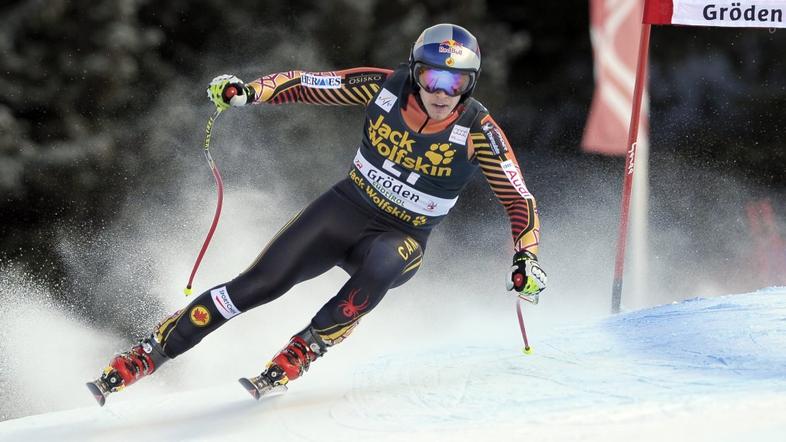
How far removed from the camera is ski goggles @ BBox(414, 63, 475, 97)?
409 centimetres

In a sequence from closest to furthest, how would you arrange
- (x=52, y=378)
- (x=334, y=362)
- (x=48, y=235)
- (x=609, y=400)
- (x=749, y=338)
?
(x=609, y=400), (x=749, y=338), (x=334, y=362), (x=52, y=378), (x=48, y=235)

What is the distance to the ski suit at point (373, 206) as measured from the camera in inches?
166

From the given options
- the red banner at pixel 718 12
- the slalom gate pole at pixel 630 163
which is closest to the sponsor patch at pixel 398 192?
the slalom gate pole at pixel 630 163

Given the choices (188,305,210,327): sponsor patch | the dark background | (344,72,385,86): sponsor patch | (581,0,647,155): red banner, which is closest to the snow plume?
the dark background

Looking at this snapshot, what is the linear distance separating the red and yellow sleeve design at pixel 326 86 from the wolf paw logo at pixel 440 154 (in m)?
0.39

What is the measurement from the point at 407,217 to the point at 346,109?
492cm

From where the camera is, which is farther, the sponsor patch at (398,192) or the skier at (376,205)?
the sponsor patch at (398,192)

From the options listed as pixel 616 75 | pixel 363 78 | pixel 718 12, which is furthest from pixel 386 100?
pixel 616 75

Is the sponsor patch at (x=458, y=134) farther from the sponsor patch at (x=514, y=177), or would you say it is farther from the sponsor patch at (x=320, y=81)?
the sponsor patch at (x=320, y=81)

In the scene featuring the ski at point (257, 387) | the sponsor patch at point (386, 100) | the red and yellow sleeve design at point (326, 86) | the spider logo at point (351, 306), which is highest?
Answer: the red and yellow sleeve design at point (326, 86)

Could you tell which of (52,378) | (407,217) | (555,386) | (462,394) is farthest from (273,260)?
(52,378)

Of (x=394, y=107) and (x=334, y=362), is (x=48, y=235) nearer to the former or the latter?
(x=334, y=362)

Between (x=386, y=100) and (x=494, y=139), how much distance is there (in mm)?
503

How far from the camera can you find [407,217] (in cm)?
445
